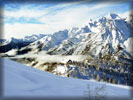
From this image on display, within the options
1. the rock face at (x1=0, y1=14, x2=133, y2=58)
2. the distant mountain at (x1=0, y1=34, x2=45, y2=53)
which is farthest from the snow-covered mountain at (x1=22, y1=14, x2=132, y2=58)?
the distant mountain at (x1=0, y1=34, x2=45, y2=53)

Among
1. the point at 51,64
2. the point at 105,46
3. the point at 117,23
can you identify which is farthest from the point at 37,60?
the point at 117,23

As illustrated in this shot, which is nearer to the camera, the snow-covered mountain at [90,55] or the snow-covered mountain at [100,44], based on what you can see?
the snow-covered mountain at [90,55]

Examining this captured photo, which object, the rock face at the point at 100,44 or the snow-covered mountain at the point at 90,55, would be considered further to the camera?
the rock face at the point at 100,44

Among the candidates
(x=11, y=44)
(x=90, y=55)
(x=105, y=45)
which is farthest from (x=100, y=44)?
(x=11, y=44)

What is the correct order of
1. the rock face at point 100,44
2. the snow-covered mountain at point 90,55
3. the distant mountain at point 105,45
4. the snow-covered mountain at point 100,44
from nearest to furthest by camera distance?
the snow-covered mountain at point 90,55
the rock face at point 100,44
the distant mountain at point 105,45
the snow-covered mountain at point 100,44

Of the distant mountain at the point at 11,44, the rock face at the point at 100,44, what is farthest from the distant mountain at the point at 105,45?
the distant mountain at the point at 11,44

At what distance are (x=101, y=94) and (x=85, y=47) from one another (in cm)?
13727

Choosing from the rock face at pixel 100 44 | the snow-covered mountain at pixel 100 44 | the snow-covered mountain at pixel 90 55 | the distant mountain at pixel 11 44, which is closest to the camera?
the distant mountain at pixel 11 44

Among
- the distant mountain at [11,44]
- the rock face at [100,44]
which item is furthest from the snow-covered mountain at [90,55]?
the distant mountain at [11,44]

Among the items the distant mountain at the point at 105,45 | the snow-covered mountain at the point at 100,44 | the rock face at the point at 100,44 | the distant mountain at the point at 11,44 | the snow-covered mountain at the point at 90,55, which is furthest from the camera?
the snow-covered mountain at the point at 100,44

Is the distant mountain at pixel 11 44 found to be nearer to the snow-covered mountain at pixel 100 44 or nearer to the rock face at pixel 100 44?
the rock face at pixel 100 44

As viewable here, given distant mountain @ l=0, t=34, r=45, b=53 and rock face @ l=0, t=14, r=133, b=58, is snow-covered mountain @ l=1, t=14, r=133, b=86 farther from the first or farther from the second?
distant mountain @ l=0, t=34, r=45, b=53

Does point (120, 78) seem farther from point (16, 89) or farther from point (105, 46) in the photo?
point (16, 89)

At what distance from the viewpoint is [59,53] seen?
138 m
